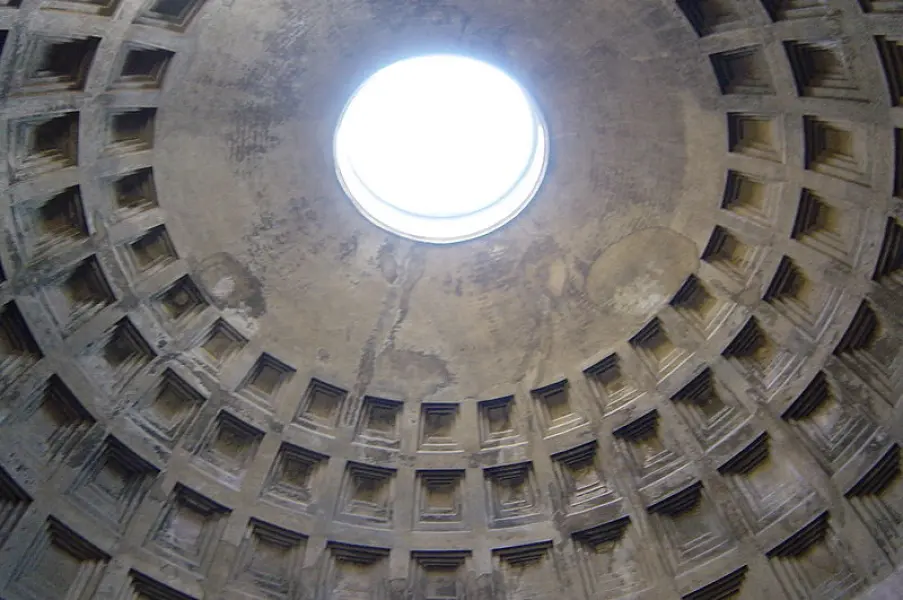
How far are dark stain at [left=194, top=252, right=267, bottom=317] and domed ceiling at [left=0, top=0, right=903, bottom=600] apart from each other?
1.9 inches

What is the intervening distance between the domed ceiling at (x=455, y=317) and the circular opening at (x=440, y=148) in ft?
2.30

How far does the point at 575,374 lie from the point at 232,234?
314 inches

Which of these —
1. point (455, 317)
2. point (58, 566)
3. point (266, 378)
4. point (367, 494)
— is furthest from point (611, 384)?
point (58, 566)

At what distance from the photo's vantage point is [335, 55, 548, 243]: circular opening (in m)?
19.2

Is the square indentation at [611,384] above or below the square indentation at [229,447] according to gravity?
above

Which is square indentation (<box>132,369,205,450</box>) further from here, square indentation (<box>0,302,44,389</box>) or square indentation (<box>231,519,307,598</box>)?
square indentation (<box>231,519,307,598</box>)

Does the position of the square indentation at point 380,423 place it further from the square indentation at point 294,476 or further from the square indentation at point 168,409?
the square indentation at point 168,409

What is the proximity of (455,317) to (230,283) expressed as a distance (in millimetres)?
4930

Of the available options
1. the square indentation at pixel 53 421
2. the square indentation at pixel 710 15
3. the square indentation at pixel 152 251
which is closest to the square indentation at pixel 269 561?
the square indentation at pixel 53 421

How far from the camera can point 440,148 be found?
2275 centimetres

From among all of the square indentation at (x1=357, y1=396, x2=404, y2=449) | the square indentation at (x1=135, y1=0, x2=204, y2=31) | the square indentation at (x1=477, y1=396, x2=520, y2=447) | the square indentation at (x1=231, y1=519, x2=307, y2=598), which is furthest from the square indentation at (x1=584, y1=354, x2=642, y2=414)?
the square indentation at (x1=135, y1=0, x2=204, y2=31)

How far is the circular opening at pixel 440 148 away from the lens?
19.2 meters

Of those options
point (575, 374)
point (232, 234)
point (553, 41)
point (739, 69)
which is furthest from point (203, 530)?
point (739, 69)

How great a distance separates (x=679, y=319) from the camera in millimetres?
18531
